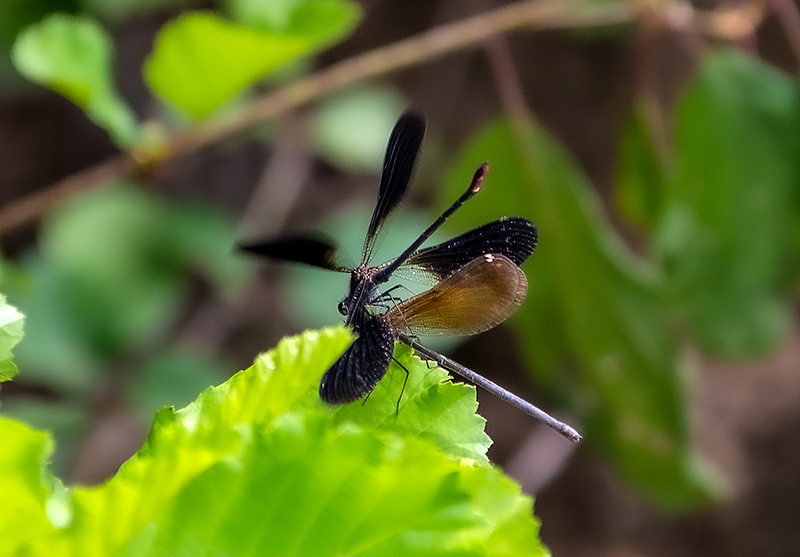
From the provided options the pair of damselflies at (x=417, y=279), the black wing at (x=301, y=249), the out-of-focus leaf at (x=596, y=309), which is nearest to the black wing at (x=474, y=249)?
the pair of damselflies at (x=417, y=279)

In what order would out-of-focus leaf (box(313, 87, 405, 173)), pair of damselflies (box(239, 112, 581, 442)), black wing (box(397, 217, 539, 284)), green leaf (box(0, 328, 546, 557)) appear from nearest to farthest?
green leaf (box(0, 328, 546, 557)) < pair of damselflies (box(239, 112, 581, 442)) < black wing (box(397, 217, 539, 284)) < out-of-focus leaf (box(313, 87, 405, 173))

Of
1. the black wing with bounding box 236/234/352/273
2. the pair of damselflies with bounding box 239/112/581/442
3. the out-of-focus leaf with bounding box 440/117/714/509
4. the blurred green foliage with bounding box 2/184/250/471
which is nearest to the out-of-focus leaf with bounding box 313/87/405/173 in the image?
the blurred green foliage with bounding box 2/184/250/471

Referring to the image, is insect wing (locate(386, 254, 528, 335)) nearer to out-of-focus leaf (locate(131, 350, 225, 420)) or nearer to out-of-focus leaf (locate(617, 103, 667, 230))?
out-of-focus leaf (locate(617, 103, 667, 230))

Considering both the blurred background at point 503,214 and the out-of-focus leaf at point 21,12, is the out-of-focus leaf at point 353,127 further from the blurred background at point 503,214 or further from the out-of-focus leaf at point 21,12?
the out-of-focus leaf at point 21,12

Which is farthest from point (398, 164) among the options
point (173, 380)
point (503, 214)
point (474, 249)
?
point (173, 380)

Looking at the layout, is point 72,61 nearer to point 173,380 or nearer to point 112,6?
point 173,380

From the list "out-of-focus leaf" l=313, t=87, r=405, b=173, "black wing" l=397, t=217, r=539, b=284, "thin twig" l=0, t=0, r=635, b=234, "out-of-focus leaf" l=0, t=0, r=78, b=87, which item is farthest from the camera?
"out-of-focus leaf" l=313, t=87, r=405, b=173
